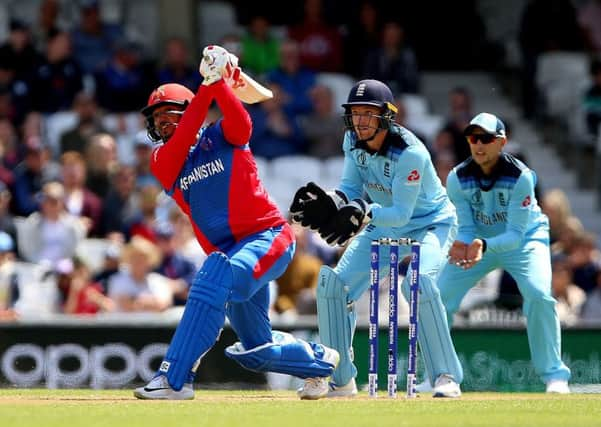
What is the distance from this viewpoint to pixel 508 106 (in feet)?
62.5

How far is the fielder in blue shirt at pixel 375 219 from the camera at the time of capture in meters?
9.15

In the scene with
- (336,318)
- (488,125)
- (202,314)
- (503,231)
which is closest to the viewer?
(202,314)

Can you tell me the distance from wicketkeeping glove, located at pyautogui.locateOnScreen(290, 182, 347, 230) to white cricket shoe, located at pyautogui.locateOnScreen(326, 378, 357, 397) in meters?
1.12

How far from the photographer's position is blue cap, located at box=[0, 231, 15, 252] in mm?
13977

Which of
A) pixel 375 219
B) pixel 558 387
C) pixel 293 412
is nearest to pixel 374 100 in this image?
pixel 375 219

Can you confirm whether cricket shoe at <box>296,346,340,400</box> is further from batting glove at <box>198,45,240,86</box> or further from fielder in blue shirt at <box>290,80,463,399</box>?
batting glove at <box>198,45,240,86</box>

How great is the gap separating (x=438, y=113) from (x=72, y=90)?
15.1 feet

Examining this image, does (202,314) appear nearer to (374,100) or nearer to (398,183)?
(398,183)

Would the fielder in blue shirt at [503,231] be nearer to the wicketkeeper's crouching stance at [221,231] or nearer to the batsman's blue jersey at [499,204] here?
the batsman's blue jersey at [499,204]

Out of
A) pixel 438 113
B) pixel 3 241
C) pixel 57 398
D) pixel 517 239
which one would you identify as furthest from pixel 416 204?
pixel 438 113

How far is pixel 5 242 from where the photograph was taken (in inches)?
553

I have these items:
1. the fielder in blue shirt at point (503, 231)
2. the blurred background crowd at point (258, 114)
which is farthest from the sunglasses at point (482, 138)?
the blurred background crowd at point (258, 114)

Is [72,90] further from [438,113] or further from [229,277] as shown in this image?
[229,277]

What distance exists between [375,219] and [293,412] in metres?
1.51
